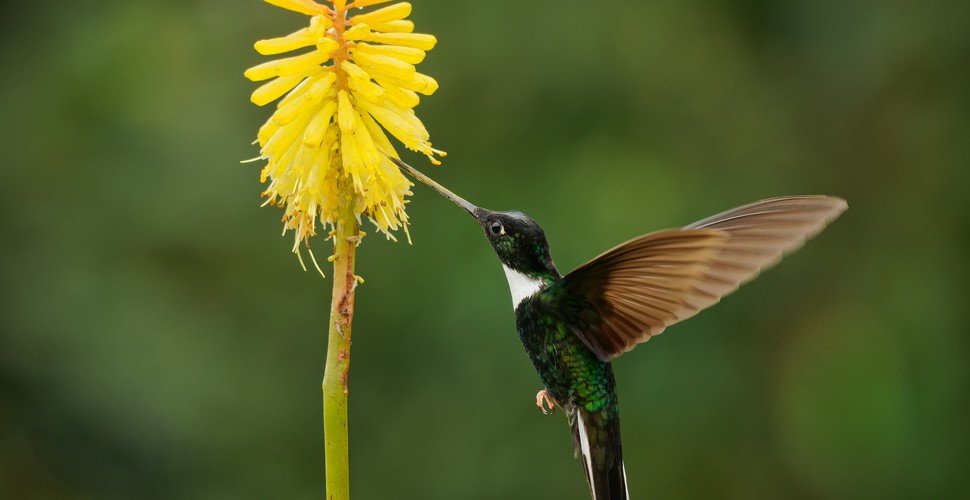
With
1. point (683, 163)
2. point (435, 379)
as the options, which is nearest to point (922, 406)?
point (683, 163)

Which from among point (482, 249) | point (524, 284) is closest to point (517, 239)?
point (524, 284)

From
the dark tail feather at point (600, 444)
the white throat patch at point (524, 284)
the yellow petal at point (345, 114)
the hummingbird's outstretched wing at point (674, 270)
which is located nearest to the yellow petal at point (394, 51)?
the yellow petal at point (345, 114)

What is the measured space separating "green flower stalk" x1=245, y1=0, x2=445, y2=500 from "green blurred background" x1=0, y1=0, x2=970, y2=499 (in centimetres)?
325

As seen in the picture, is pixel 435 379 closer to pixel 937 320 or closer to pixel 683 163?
pixel 683 163

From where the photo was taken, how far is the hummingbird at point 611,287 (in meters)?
2.34

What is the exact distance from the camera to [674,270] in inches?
94.9

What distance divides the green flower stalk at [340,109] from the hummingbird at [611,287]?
11cm

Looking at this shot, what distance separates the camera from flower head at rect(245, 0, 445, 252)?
7.09ft

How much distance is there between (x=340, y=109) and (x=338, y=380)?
2.30 ft

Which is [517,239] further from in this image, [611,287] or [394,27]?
[394,27]

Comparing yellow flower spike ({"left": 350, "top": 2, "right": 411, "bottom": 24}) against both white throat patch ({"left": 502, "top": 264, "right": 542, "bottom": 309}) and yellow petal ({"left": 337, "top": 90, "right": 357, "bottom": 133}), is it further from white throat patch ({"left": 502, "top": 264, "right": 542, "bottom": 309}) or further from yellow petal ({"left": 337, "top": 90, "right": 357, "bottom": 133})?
white throat patch ({"left": 502, "top": 264, "right": 542, "bottom": 309})

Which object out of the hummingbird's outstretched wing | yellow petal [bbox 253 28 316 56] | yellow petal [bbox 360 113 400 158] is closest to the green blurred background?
the hummingbird's outstretched wing

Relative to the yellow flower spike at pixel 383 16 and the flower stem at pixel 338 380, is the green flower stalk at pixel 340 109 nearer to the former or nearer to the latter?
the yellow flower spike at pixel 383 16

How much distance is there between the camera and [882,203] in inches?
241
